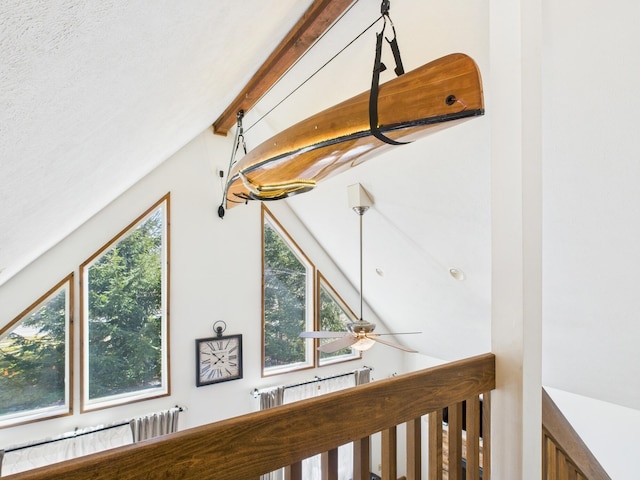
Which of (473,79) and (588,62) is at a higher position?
(588,62)

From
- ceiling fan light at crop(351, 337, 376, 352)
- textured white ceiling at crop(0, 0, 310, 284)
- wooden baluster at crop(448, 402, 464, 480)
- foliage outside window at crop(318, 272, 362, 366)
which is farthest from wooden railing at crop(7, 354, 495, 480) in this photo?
foliage outside window at crop(318, 272, 362, 366)

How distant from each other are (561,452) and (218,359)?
3.50 metres

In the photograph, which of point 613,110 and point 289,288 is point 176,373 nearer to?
point 289,288

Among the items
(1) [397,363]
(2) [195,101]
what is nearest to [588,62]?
(2) [195,101]

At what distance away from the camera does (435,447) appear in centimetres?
108

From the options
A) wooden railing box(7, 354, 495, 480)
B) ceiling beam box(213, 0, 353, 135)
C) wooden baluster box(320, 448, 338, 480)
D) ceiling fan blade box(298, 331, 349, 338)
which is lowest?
ceiling fan blade box(298, 331, 349, 338)

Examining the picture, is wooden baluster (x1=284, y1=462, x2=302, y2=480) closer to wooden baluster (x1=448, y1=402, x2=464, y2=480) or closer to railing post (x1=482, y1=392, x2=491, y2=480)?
wooden baluster (x1=448, y1=402, x2=464, y2=480)

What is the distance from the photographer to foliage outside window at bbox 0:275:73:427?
3.25 meters

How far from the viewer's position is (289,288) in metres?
4.80

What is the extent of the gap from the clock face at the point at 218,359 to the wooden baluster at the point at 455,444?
3.39 meters

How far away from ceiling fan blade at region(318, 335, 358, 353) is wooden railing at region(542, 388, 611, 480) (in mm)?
1856

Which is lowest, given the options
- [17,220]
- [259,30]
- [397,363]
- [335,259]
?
[397,363]

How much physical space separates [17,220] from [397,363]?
17.3 ft

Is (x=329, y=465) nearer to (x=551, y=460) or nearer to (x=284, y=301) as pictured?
(x=551, y=460)
